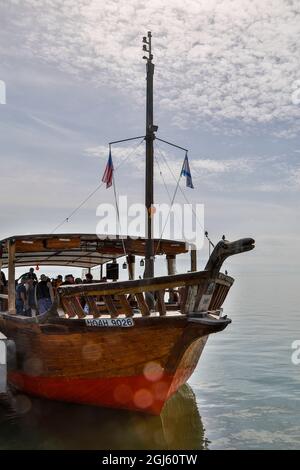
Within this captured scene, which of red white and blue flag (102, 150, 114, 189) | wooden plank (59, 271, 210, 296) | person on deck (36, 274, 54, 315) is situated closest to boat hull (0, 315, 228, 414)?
wooden plank (59, 271, 210, 296)

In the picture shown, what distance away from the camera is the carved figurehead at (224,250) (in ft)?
28.9

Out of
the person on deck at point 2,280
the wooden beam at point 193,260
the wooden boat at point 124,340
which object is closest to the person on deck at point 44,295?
the wooden boat at point 124,340

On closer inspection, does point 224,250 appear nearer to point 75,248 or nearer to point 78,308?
point 78,308

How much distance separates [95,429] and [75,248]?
23.3 ft

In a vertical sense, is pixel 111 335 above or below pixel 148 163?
below

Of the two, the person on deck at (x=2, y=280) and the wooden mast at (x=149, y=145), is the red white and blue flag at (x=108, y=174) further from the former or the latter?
the person on deck at (x=2, y=280)

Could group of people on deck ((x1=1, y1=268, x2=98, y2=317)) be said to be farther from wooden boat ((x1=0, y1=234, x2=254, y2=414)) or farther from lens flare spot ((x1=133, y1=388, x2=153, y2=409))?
lens flare spot ((x1=133, y1=388, x2=153, y2=409))

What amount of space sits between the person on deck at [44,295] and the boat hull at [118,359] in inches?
69.7

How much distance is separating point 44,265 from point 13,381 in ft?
22.9

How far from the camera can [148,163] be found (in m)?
13.6

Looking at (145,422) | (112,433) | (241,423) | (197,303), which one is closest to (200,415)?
(241,423)

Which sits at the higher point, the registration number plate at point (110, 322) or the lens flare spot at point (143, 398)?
the registration number plate at point (110, 322)
